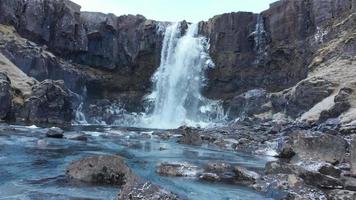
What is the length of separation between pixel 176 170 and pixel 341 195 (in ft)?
23.7

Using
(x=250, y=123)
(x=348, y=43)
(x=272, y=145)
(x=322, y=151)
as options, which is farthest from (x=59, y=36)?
(x=322, y=151)

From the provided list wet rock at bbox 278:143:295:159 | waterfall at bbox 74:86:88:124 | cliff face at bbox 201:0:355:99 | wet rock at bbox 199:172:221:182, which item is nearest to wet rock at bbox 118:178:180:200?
wet rock at bbox 199:172:221:182

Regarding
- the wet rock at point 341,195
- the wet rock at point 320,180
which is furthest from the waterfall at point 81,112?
the wet rock at point 341,195

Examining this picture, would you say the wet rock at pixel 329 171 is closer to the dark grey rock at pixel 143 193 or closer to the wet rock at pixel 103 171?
the wet rock at pixel 103 171

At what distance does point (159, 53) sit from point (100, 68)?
11981 millimetres

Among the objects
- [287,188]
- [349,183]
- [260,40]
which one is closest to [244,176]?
[287,188]

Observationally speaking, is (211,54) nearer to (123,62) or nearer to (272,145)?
(123,62)

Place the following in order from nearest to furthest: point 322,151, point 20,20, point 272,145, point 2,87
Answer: point 322,151 < point 272,145 < point 2,87 < point 20,20

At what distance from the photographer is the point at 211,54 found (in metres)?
85.2

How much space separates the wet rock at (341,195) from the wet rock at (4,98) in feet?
129

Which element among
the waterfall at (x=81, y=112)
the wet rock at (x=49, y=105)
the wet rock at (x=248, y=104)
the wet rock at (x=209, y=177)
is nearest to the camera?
the wet rock at (x=209, y=177)

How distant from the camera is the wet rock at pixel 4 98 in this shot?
46.5 meters

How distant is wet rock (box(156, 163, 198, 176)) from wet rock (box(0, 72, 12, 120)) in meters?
31.9

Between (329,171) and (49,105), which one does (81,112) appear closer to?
(49,105)
